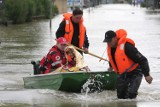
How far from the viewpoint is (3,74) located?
1458cm

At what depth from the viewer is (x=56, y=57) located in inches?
440

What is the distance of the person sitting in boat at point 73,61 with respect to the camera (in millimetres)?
11070

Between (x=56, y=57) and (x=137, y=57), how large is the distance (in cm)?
236

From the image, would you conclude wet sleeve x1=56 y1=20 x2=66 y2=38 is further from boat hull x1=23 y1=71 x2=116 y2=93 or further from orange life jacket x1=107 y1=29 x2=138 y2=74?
orange life jacket x1=107 y1=29 x2=138 y2=74

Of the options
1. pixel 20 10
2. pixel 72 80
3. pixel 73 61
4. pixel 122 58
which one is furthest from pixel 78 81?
pixel 20 10

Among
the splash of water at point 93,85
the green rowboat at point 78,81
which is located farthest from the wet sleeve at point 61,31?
the splash of water at point 93,85

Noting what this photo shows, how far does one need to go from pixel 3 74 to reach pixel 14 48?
7754 mm

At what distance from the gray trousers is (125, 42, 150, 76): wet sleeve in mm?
376

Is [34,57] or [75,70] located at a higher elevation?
[75,70]

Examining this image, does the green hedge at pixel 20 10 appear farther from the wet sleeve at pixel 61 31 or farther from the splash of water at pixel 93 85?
the splash of water at pixel 93 85

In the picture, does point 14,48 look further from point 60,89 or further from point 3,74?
point 60,89

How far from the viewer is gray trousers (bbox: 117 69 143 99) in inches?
384

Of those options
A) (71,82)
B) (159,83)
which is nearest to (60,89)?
(71,82)

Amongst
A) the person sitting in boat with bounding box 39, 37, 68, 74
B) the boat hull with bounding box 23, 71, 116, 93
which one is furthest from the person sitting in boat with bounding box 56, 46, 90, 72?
the boat hull with bounding box 23, 71, 116, 93
